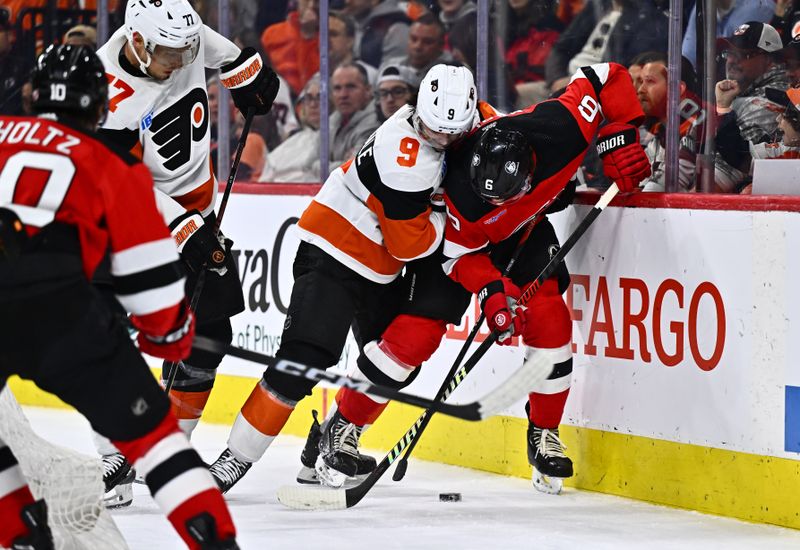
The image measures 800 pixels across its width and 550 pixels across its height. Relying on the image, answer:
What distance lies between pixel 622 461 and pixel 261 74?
1.51 metres

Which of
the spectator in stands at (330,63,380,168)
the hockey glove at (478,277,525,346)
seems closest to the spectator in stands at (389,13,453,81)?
the spectator in stands at (330,63,380,168)

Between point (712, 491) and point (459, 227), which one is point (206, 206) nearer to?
point (459, 227)

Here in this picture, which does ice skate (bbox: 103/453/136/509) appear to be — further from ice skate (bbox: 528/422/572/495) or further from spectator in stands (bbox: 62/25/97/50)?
spectator in stands (bbox: 62/25/97/50)

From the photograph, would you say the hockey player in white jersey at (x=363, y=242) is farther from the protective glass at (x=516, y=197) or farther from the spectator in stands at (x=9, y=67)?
the spectator in stands at (x=9, y=67)

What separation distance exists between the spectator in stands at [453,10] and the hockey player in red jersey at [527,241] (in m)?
0.75

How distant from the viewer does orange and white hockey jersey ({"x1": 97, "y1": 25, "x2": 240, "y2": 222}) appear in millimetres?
3789

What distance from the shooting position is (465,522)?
3686 mm

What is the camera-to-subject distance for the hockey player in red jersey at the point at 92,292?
2549 millimetres

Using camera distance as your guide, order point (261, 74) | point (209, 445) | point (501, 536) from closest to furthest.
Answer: point (501, 536)
point (261, 74)
point (209, 445)

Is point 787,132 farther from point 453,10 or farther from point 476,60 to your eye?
point 453,10

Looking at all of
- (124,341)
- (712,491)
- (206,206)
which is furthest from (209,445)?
(124,341)

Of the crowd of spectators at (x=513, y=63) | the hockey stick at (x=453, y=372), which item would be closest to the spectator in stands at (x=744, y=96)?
the crowd of spectators at (x=513, y=63)

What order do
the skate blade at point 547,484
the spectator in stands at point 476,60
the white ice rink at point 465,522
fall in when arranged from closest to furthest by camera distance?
the white ice rink at point 465,522 → the skate blade at point 547,484 → the spectator in stands at point 476,60

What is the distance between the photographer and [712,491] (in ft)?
12.1
